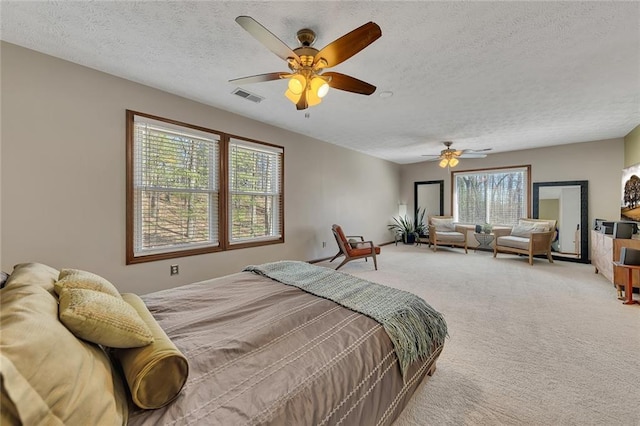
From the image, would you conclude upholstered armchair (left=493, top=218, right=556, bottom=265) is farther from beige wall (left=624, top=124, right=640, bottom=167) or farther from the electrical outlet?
the electrical outlet

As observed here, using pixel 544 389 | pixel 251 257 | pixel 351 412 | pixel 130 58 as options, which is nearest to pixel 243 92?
pixel 130 58

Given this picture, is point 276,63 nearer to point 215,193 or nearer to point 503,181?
point 215,193

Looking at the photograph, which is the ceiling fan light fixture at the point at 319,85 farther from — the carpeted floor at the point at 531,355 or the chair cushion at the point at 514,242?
the chair cushion at the point at 514,242

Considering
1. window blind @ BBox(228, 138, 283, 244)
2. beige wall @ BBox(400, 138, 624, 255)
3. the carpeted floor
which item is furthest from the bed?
beige wall @ BBox(400, 138, 624, 255)

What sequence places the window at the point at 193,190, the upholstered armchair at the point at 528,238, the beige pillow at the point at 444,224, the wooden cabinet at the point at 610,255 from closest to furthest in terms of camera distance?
the window at the point at 193,190
the wooden cabinet at the point at 610,255
the upholstered armchair at the point at 528,238
the beige pillow at the point at 444,224

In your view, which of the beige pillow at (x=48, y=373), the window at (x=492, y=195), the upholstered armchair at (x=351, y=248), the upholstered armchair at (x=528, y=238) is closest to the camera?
the beige pillow at (x=48, y=373)

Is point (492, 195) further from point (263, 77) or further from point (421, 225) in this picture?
point (263, 77)

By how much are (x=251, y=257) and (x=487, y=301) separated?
3353 mm

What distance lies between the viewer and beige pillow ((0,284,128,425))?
583mm

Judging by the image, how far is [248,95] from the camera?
3.23m

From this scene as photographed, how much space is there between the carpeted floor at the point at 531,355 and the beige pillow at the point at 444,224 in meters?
2.79

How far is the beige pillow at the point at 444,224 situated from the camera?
697cm

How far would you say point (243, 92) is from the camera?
3.14 meters

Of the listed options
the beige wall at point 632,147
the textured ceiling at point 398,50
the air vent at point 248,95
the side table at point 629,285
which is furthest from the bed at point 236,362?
the beige wall at point 632,147
